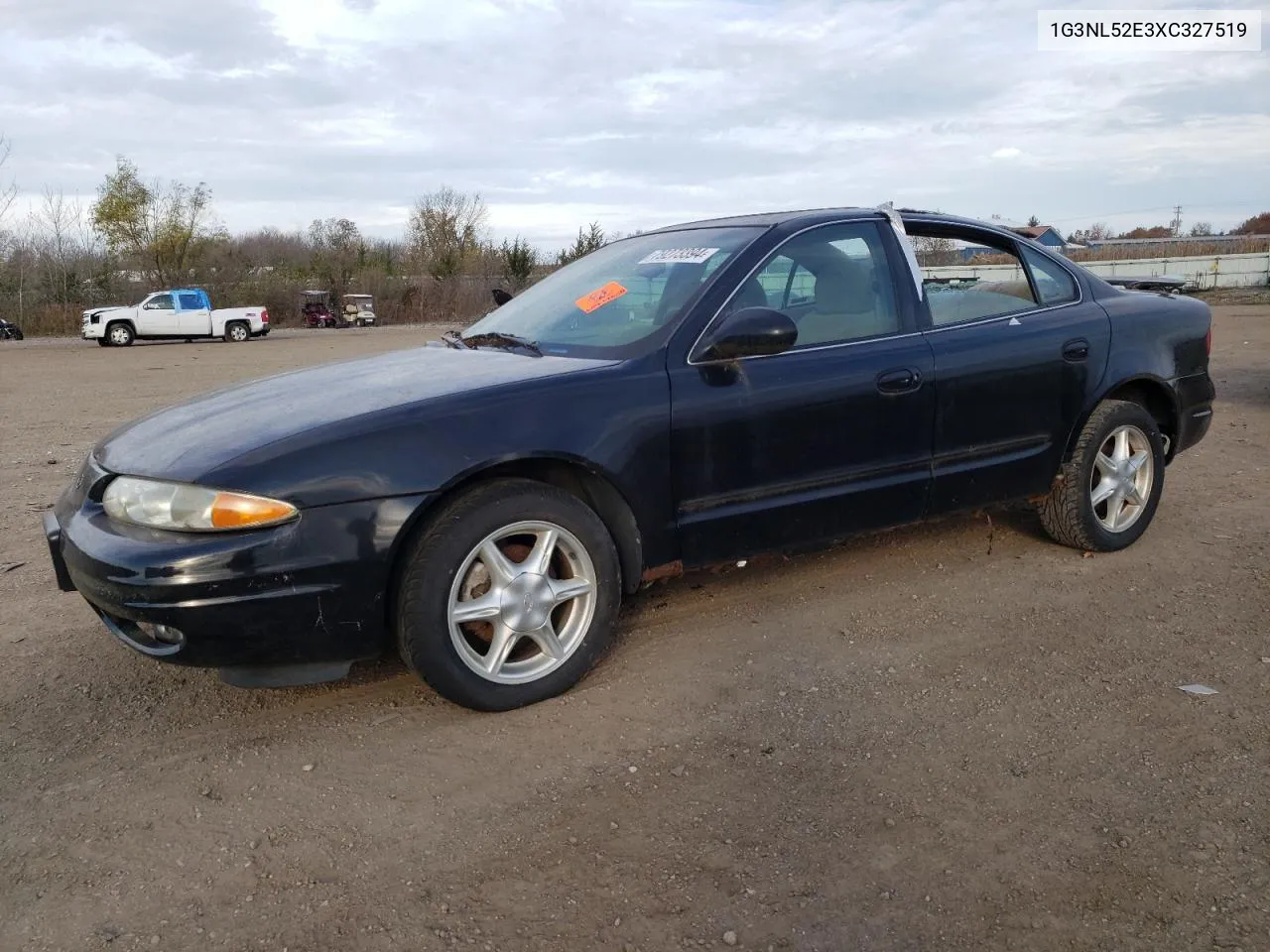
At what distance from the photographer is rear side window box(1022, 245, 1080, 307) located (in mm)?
4367

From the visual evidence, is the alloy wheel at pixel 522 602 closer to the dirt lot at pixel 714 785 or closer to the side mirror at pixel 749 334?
the dirt lot at pixel 714 785

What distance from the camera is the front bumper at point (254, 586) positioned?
2.66m

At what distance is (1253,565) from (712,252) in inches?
112

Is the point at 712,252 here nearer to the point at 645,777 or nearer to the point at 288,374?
the point at 288,374

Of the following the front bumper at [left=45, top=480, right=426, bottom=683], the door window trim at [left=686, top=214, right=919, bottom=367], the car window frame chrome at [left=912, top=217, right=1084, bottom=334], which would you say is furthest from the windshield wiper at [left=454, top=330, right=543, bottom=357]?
the car window frame chrome at [left=912, top=217, right=1084, bottom=334]

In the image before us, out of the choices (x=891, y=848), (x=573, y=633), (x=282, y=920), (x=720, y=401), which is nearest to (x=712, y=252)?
(x=720, y=401)

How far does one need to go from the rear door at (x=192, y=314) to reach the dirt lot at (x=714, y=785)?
95.7 feet

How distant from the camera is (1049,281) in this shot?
14.5 ft

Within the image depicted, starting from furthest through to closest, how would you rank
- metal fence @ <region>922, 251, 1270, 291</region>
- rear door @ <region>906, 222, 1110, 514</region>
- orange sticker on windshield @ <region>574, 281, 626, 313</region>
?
metal fence @ <region>922, 251, 1270, 291</region> → rear door @ <region>906, 222, 1110, 514</region> → orange sticker on windshield @ <region>574, 281, 626, 313</region>

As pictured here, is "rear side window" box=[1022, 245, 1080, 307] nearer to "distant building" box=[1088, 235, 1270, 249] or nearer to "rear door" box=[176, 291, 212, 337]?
"rear door" box=[176, 291, 212, 337]

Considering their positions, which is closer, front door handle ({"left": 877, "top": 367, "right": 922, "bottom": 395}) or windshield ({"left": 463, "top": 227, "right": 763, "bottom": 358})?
windshield ({"left": 463, "top": 227, "right": 763, "bottom": 358})

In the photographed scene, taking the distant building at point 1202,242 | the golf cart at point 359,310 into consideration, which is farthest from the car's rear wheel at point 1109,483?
the distant building at point 1202,242

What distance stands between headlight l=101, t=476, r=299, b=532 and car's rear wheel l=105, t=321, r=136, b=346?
30364 mm

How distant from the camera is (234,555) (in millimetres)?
2654
